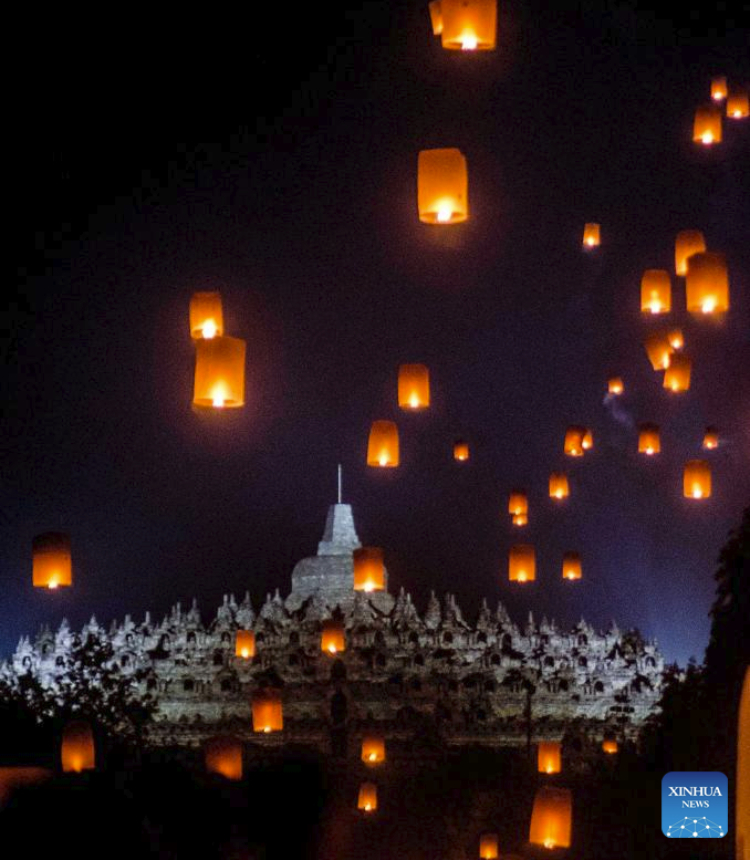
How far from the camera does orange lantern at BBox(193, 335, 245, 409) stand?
24.4 ft

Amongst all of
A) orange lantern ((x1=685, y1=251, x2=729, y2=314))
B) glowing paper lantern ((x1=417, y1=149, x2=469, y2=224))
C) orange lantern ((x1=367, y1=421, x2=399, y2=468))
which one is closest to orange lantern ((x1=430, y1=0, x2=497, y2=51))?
glowing paper lantern ((x1=417, y1=149, x2=469, y2=224))

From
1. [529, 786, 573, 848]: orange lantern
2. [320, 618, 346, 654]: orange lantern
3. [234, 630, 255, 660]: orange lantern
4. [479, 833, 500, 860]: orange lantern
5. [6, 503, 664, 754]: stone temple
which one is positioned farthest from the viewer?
[6, 503, 664, 754]: stone temple

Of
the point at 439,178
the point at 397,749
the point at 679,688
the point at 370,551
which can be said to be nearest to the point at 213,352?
the point at 439,178

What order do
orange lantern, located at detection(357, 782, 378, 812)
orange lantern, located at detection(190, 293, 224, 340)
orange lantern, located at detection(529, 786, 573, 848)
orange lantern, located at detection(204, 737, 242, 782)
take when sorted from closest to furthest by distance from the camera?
orange lantern, located at detection(190, 293, 224, 340) → orange lantern, located at detection(529, 786, 573, 848) → orange lantern, located at detection(204, 737, 242, 782) → orange lantern, located at detection(357, 782, 378, 812)

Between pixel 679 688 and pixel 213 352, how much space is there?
12.7 m

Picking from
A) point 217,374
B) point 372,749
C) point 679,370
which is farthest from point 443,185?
point 372,749

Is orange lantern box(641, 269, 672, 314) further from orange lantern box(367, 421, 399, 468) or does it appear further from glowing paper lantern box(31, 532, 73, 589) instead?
glowing paper lantern box(31, 532, 73, 589)

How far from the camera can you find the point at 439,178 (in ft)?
24.1

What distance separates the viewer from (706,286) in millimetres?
8594

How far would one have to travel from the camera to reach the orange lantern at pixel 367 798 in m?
22.9

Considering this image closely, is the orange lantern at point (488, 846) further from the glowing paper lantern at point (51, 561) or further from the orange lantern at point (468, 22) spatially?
the orange lantern at point (468, 22)

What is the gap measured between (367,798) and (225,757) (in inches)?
240

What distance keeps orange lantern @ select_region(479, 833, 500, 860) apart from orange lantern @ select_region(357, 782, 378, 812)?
3415 mm

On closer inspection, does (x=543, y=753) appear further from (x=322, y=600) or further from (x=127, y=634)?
(x=322, y=600)
